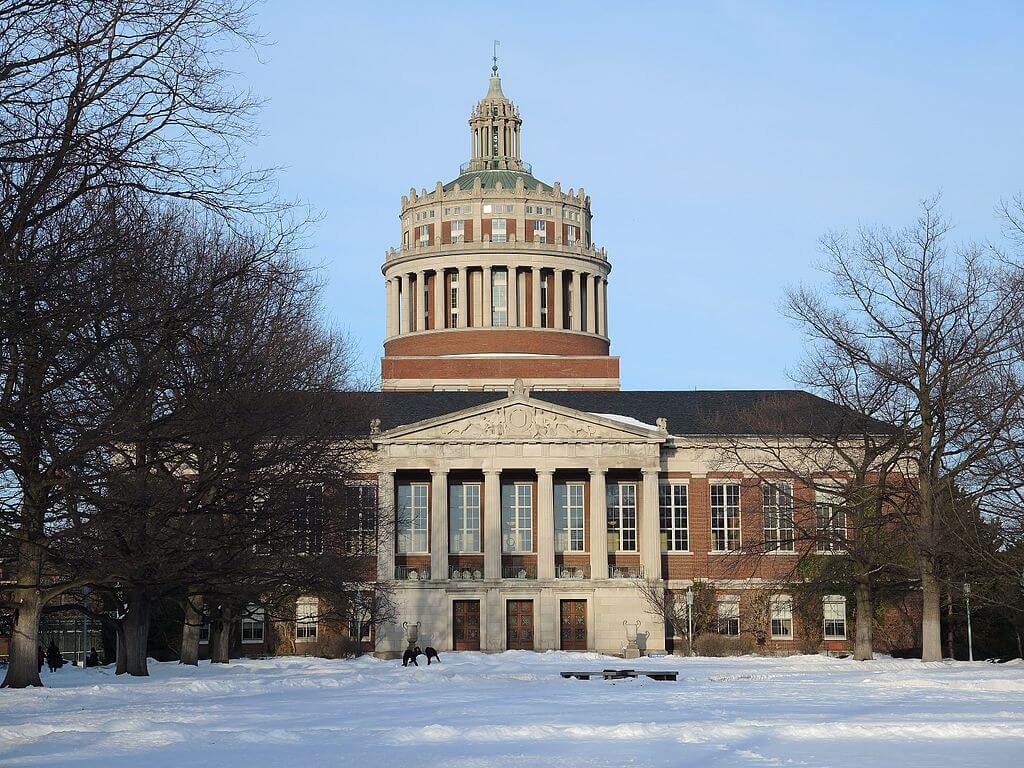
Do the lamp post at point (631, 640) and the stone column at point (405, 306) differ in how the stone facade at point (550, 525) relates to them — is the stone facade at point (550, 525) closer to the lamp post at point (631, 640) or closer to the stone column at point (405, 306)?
the lamp post at point (631, 640)

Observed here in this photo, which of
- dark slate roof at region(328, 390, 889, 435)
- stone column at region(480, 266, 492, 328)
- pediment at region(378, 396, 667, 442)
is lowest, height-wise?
pediment at region(378, 396, 667, 442)

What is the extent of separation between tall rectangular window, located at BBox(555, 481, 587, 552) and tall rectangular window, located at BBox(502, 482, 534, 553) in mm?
1482

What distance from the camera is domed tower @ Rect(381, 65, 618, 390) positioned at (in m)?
108

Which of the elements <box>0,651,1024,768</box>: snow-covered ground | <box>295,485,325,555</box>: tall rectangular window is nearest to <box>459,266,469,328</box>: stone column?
<box>295,485,325,555</box>: tall rectangular window

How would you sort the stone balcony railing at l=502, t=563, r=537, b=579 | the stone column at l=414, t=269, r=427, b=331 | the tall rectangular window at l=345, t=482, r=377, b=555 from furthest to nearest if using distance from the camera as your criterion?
1. the stone column at l=414, t=269, r=427, b=331
2. the stone balcony railing at l=502, t=563, r=537, b=579
3. the tall rectangular window at l=345, t=482, r=377, b=555

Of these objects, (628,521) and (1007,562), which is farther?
(628,521)

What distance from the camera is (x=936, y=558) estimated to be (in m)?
53.1

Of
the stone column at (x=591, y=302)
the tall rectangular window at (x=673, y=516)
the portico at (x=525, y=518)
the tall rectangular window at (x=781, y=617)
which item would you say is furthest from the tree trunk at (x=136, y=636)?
the stone column at (x=591, y=302)

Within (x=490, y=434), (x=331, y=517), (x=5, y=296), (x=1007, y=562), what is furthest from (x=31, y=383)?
(x=490, y=434)

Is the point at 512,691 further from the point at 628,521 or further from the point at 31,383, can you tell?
the point at 628,521

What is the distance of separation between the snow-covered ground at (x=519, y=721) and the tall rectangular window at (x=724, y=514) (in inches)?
1527

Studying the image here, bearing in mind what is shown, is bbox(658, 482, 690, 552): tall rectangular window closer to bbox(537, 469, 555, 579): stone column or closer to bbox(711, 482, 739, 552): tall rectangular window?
bbox(711, 482, 739, 552): tall rectangular window

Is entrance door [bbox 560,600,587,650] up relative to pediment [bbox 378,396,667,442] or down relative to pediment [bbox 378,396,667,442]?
down

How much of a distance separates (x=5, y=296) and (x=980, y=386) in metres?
39.4
